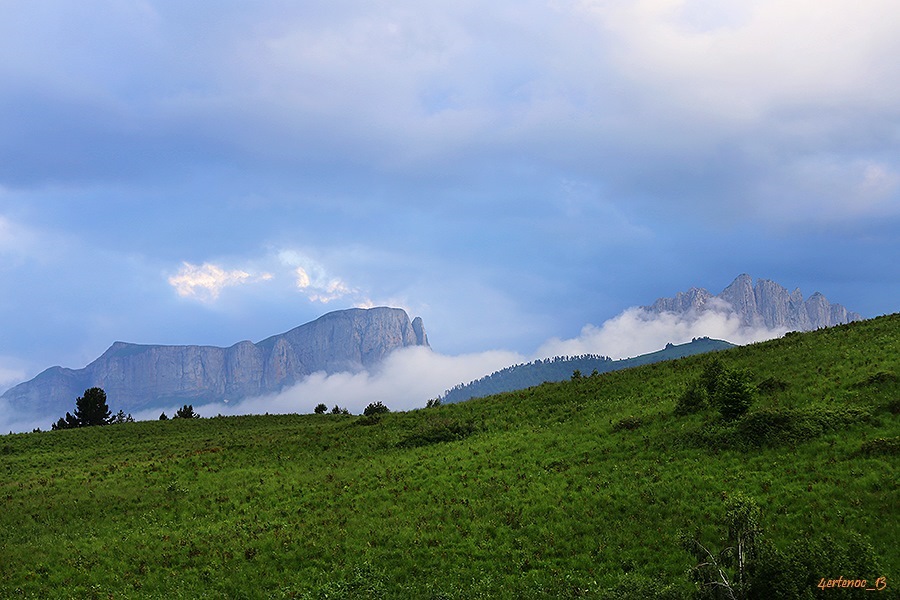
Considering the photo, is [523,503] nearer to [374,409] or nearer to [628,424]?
[628,424]

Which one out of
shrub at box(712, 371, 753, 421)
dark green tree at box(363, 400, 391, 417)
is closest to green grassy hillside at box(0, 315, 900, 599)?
shrub at box(712, 371, 753, 421)

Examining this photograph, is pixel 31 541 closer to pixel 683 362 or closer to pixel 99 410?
pixel 683 362

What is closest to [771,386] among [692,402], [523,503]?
[692,402]

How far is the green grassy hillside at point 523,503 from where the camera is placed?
76.2 ft

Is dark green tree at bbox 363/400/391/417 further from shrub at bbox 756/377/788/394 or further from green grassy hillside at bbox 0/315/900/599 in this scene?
shrub at bbox 756/377/788/394

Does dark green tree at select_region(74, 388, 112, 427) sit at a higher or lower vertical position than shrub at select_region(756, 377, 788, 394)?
higher

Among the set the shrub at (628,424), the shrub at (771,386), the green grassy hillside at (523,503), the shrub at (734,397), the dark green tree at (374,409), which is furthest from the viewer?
the dark green tree at (374,409)

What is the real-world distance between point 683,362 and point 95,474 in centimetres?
5232

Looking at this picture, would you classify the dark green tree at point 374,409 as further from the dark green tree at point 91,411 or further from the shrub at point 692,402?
the dark green tree at point 91,411

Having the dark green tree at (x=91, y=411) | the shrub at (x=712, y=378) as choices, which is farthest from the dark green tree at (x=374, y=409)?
the dark green tree at (x=91, y=411)

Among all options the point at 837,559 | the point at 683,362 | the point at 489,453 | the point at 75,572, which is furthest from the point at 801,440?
the point at 75,572

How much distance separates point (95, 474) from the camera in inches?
1719

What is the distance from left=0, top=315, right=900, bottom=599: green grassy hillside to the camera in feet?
76.2

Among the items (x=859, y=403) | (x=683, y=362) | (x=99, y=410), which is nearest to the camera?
(x=859, y=403)
